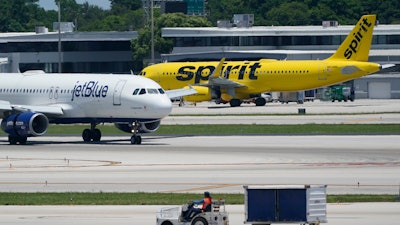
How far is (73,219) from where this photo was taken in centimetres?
3450

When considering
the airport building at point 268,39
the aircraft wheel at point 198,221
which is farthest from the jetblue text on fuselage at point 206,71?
the aircraft wheel at point 198,221

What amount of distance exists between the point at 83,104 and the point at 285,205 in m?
34.9

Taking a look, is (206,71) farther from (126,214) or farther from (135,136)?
(126,214)

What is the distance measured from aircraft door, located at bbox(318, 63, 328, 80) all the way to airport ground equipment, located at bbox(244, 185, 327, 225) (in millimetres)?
77531

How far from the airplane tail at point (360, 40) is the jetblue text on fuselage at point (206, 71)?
352 inches

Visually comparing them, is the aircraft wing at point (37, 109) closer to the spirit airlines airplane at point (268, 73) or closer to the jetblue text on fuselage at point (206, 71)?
the spirit airlines airplane at point (268, 73)

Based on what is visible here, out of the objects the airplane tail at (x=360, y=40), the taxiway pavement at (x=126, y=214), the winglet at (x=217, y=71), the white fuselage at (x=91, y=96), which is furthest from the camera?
the winglet at (x=217, y=71)

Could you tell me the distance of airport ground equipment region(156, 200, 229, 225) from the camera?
31.5m

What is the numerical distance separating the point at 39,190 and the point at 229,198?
7543 millimetres

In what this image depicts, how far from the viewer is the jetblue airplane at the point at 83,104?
63812mm

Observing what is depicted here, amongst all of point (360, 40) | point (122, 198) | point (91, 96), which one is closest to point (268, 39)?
point (360, 40)

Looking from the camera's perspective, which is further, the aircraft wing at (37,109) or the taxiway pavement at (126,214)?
the aircraft wing at (37,109)

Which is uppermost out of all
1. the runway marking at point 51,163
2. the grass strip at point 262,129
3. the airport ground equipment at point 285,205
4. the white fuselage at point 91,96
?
the white fuselage at point 91,96

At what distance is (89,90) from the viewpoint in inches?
2586
